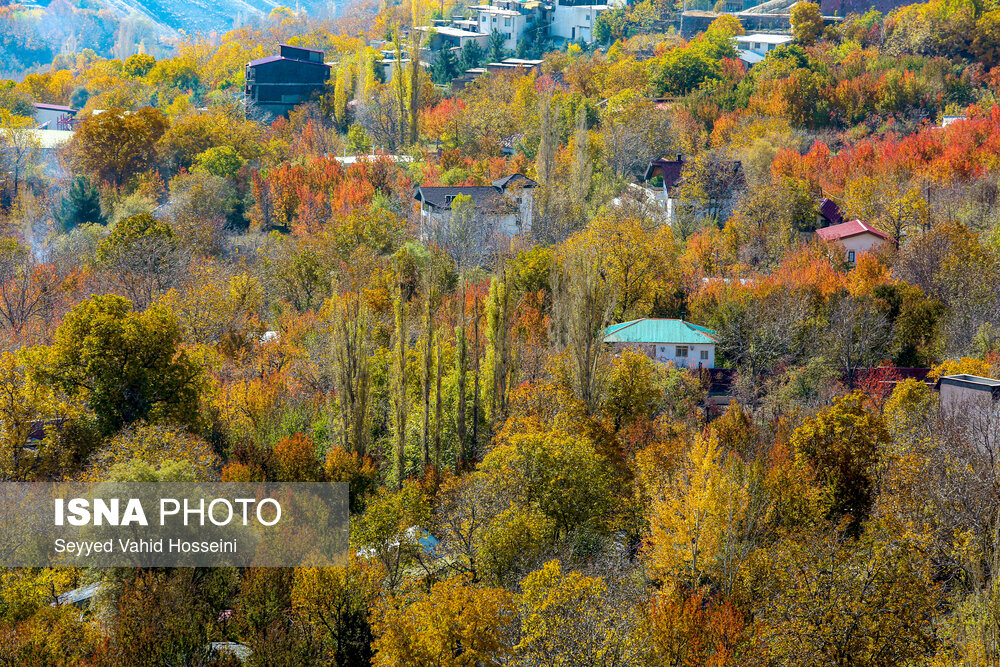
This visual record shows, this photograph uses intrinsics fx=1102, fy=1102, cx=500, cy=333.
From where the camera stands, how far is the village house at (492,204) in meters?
50.8

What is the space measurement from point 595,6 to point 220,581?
263 ft

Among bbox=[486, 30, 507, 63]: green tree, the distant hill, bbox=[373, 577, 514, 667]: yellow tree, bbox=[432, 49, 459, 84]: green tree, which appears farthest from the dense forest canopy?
the distant hill

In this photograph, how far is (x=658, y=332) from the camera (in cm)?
3872

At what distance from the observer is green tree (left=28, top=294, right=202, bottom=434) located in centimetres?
2741

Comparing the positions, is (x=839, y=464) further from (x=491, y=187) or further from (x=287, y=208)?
(x=287, y=208)

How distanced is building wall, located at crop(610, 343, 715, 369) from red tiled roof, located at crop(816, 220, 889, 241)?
9977 millimetres

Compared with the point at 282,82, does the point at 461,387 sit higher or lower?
lower

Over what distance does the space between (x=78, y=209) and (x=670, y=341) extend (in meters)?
34.3

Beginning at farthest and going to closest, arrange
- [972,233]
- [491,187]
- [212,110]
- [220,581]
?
1. [212,110]
2. [491,187]
3. [972,233]
4. [220,581]

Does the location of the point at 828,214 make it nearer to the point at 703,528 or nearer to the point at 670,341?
the point at 670,341

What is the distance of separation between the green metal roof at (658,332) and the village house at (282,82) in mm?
43841

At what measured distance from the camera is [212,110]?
71875 mm

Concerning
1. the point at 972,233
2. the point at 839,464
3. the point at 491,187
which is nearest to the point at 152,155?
the point at 491,187

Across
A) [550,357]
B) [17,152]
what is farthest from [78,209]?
[550,357]
